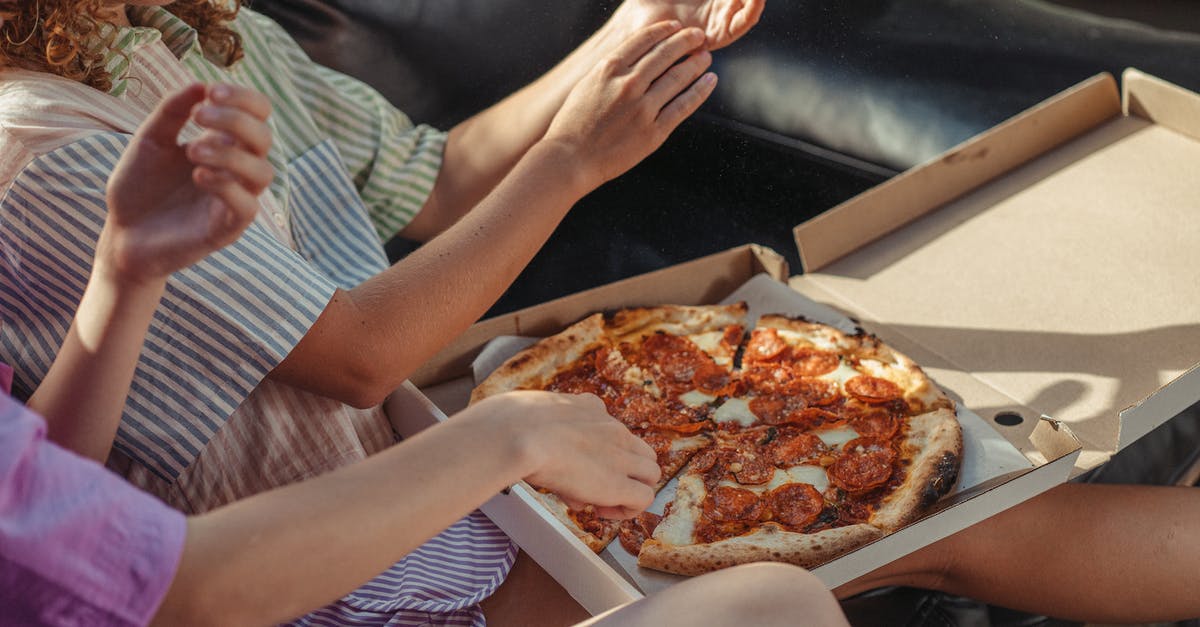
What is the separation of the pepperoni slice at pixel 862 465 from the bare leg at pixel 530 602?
1.19 ft

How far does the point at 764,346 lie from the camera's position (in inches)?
58.7

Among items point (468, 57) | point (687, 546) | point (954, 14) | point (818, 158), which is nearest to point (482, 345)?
point (687, 546)

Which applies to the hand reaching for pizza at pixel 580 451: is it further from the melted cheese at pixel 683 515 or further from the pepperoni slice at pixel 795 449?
the pepperoni slice at pixel 795 449

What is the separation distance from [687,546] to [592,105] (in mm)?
454

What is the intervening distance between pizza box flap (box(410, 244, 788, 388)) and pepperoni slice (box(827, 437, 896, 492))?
270mm

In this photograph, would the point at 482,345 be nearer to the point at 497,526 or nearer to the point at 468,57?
the point at 497,526

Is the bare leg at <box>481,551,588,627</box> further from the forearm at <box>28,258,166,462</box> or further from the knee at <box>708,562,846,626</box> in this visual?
the forearm at <box>28,258,166,462</box>

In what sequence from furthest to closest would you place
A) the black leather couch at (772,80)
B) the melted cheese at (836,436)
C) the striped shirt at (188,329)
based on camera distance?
Answer: the black leather couch at (772,80) → the melted cheese at (836,436) → the striped shirt at (188,329)

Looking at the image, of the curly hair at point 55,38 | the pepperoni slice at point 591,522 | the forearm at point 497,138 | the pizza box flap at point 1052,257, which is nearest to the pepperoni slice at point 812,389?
the pizza box flap at point 1052,257

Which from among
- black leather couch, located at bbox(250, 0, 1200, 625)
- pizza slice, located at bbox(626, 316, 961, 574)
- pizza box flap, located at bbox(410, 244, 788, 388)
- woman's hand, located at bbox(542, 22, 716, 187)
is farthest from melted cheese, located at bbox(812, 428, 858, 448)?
black leather couch, located at bbox(250, 0, 1200, 625)

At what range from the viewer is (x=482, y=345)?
145 centimetres

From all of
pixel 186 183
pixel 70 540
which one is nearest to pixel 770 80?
pixel 186 183

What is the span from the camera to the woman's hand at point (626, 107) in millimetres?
1207

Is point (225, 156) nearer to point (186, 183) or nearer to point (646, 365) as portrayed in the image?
point (186, 183)
